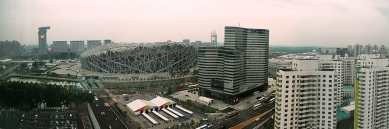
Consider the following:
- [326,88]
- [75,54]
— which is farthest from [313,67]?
[75,54]

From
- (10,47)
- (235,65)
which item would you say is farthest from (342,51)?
(10,47)

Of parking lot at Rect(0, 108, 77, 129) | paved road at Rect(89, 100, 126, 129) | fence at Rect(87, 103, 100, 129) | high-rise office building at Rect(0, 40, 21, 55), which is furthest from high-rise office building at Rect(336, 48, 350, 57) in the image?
high-rise office building at Rect(0, 40, 21, 55)

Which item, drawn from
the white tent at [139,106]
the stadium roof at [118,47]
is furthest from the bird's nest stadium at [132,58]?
the white tent at [139,106]

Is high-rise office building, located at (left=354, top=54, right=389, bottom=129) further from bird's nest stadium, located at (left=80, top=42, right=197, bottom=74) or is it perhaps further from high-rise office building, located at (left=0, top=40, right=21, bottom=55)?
bird's nest stadium, located at (left=80, top=42, right=197, bottom=74)

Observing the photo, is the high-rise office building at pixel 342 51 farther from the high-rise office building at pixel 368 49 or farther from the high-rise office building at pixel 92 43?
the high-rise office building at pixel 92 43

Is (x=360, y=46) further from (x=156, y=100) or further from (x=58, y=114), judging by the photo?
(x=58, y=114)

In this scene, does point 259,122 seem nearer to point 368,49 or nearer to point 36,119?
point 368,49
